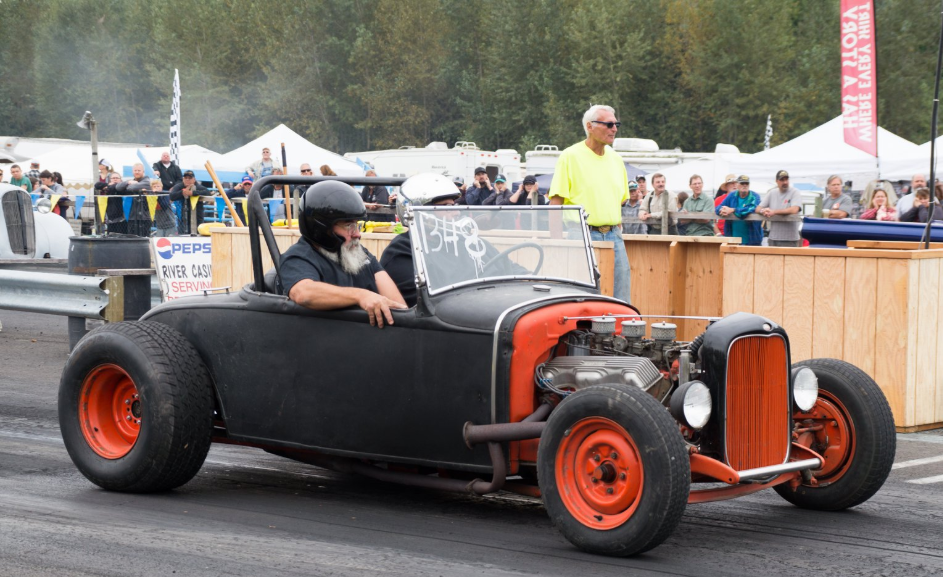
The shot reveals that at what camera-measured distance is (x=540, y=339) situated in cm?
488

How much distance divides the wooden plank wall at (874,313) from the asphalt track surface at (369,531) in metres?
1.53

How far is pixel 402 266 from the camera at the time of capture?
5754mm

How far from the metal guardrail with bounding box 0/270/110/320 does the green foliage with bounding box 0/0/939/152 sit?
4083 cm

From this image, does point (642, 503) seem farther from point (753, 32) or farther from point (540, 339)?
point (753, 32)

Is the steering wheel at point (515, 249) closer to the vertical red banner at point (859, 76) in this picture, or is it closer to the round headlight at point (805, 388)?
the round headlight at point (805, 388)

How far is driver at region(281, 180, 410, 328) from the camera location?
5207 millimetres

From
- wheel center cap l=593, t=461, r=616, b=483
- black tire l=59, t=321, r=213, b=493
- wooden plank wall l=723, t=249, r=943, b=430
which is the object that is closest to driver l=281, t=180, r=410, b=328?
black tire l=59, t=321, r=213, b=493

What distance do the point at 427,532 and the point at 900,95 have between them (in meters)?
45.7

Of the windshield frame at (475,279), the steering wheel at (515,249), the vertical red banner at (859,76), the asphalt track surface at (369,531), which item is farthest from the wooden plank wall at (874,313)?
the vertical red banner at (859,76)

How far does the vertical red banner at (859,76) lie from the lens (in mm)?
17125

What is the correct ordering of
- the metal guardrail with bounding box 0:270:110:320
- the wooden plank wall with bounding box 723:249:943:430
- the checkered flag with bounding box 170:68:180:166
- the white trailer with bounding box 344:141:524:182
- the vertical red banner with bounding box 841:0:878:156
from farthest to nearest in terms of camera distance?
the white trailer with bounding box 344:141:524:182 → the checkered flag with bounding box 170:68:180:166 → the vertical red banner with bounding box 841:0:878:156 → the metal guardrail with bounding box 0:270:110:320 → the wooden plank wall with bounding box 723:249:943:430

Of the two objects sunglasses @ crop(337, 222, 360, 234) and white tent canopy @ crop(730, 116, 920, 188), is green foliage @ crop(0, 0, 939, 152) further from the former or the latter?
sunglasses @ crop(337, 222, 360, 234)

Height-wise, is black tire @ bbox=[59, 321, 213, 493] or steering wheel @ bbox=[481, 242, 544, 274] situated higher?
steering wheel @ bbox=[481, 242, 544, 274]

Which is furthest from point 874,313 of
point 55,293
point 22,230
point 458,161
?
point 458,161
